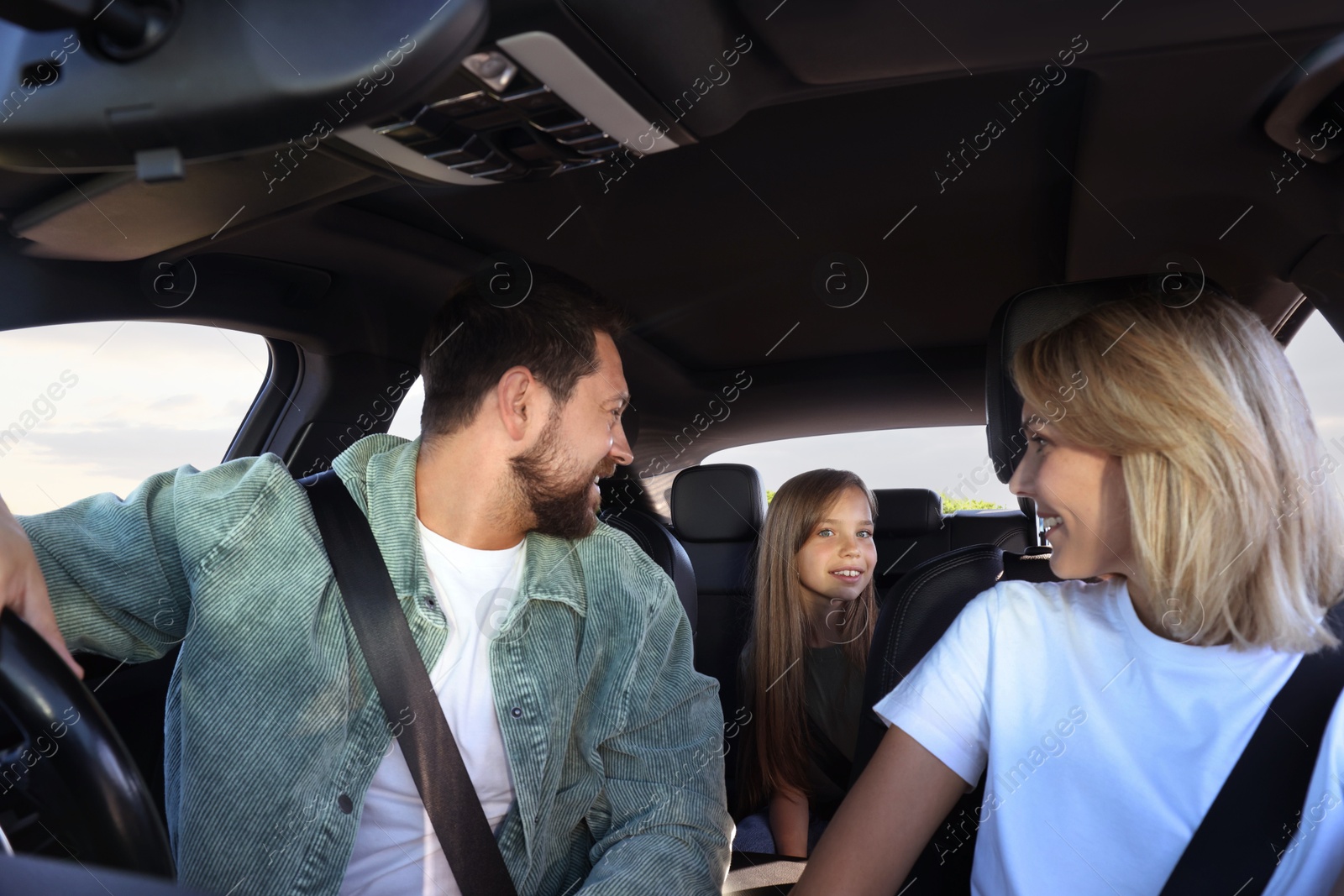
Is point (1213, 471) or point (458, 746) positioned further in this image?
point (458, 746)

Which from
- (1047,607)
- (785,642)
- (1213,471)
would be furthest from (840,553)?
(1213,471)

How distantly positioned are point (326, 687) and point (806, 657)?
1.48 m

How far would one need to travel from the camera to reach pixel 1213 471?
1.07 m

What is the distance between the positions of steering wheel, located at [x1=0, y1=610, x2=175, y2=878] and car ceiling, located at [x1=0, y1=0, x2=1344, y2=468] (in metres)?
0.67

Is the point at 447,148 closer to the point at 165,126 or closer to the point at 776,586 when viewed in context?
the point at 165,126

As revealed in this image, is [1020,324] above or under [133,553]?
above

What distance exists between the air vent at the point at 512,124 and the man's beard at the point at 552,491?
501mm

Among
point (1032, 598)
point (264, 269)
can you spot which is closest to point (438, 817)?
point (1032, 598)

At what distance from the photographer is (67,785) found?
0.65 m

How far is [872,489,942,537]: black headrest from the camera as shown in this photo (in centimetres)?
344

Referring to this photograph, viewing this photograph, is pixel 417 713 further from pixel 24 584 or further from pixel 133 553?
pixel 24 584

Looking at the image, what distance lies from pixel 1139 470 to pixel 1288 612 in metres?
0.21

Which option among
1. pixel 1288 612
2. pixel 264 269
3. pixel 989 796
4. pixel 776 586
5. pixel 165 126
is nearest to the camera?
pixel 165 126

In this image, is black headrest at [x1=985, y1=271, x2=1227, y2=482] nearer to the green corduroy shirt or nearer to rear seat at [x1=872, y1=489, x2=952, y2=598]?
the green corduroy shirt
